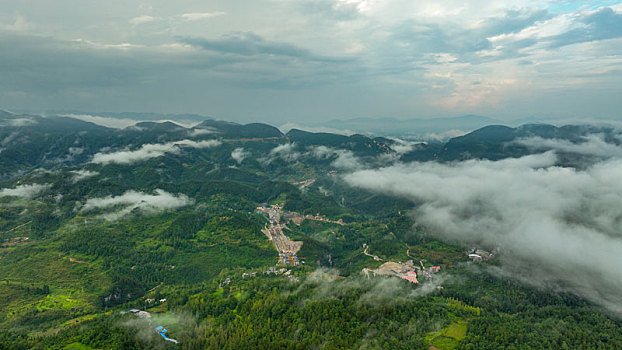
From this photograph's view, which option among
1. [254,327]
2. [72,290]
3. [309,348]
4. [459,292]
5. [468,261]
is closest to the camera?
[309,348]

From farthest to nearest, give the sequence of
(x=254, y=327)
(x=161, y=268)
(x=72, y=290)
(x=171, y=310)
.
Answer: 1. (x=161, y=268)
2. (x=72, y=290)
3. (x=171, y=310)
4. (x=254, y=327)

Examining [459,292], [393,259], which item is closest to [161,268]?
[393,259]

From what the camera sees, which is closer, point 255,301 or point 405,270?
point 255,301

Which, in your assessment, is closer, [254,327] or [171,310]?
[254,327]

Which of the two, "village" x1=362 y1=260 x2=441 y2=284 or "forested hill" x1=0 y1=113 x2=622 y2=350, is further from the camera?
"village" x1=362 y1=260 x2=441 y2=284

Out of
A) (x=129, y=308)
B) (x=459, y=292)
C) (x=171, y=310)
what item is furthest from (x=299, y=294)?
(x=459, y=292)

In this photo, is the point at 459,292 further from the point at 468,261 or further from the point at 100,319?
the point at 100,319

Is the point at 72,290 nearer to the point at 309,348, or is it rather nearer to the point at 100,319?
the point at 100,319

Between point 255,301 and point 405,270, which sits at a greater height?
point 255,301

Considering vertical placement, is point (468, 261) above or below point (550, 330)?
below

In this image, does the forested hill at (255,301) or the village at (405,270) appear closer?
the forested hill at (255,301)
